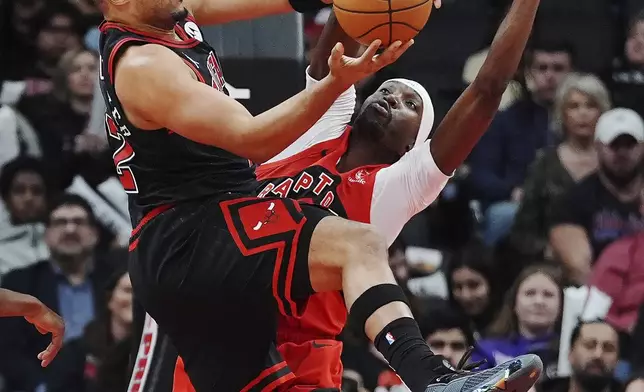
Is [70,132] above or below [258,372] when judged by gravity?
below

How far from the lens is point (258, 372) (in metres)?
4.60

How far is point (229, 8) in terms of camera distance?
17.1 feet

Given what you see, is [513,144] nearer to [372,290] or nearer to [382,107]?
[382,107]

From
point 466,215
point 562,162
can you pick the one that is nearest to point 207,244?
point 466,215

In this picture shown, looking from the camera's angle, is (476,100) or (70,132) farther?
(70,132)

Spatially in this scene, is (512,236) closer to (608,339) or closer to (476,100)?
(608,339)

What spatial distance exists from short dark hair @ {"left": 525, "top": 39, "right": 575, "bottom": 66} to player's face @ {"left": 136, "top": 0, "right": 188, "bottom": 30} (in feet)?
15.0

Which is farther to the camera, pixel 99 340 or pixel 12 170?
pixel 12 170

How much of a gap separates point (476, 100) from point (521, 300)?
291 cm

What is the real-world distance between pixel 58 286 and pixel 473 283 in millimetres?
→ 2445

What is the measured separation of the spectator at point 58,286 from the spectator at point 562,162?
257 centimetres

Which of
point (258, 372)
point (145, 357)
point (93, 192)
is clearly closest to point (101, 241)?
point (93, 192)

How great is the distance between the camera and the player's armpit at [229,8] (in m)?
5.22

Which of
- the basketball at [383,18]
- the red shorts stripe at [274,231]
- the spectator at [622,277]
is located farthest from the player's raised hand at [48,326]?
the spectator at [622,277]
